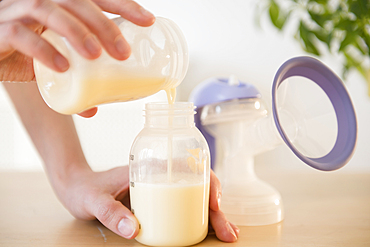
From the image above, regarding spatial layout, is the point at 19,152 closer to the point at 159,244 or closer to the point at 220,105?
the point at 220,105

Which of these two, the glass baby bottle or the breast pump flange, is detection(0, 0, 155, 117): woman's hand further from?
the breast pump flange

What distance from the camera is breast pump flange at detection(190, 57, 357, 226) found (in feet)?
2.26

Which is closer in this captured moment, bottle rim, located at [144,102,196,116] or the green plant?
bottle rim, located at [144,102,196,116]

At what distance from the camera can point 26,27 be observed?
0.43 metres

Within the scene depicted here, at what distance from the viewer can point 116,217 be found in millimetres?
584

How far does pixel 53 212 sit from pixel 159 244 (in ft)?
1.03

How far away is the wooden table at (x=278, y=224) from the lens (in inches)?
23.4

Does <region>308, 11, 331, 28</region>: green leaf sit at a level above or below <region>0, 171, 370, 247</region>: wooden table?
above

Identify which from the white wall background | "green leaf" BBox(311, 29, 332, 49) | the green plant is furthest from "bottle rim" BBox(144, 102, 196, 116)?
the white wall background

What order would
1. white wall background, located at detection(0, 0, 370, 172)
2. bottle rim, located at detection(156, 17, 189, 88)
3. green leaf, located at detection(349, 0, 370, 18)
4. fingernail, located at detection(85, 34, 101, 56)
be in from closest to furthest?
fingernail, located at detection(85, 34, 101, 56) < bottle rim, located at detection(156, 17, 189, 88) < green leaf, located at detection(349, 0, 370, 18) < white wall background, located at detection(0, 0, 370, 172)

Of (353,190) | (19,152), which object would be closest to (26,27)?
(353,190)

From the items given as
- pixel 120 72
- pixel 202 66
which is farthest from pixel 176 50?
pixel 202 66

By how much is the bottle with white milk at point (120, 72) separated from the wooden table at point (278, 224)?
24cm

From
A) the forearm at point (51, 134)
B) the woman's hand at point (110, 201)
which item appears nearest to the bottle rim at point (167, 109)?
the woman's hand at point (110, 201)
